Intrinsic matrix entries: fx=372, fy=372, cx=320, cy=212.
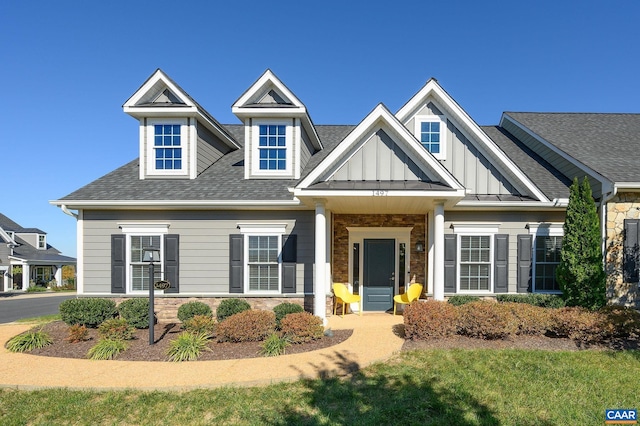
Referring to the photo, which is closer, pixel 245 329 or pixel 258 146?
pixel 245 329

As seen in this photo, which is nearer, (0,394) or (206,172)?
(0,394)

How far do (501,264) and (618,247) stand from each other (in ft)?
9.33

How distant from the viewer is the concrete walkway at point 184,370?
578cm

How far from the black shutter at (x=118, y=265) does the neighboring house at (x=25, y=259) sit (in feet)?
92.5

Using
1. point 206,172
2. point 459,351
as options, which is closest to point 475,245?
point 459,351

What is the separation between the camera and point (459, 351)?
7066 mm

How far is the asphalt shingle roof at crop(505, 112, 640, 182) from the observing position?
396 inches

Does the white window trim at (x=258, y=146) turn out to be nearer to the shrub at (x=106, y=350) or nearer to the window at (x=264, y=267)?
the window at (x=264, y=267)

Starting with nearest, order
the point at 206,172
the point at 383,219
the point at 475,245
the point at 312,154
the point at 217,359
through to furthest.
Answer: the point at 217,359, the point at 475,245, the point at 383,219, the point at 206,172, the point at 312,154

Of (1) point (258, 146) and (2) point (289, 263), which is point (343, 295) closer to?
(2) point (289, 263)

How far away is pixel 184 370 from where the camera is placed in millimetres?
6332

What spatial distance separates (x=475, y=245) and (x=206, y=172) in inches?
337

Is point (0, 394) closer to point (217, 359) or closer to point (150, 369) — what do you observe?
point (150, 369)

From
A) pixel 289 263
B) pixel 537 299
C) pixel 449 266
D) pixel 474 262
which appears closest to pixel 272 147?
pixel 289 263
